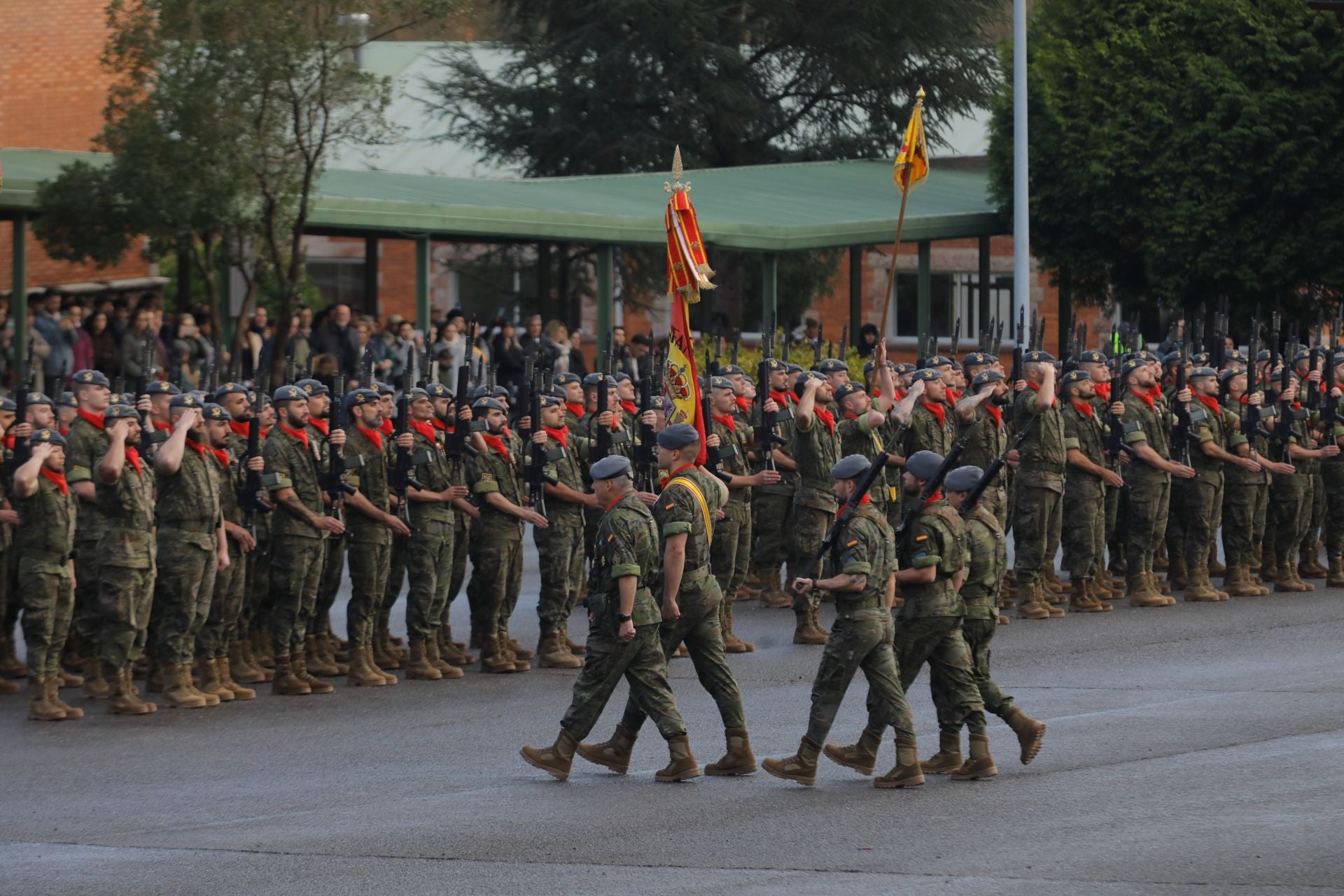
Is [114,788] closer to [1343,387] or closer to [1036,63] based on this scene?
[1343,387]

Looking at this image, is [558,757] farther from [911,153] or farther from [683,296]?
[911,153]

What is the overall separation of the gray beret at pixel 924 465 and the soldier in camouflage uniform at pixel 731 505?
4.37m

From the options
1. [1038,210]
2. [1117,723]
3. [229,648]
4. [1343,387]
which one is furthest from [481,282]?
[1117,723]

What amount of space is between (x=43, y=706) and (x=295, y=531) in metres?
1.94

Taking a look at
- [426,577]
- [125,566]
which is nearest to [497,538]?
[426,577]

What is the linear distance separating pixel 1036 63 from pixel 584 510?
19.6 meters

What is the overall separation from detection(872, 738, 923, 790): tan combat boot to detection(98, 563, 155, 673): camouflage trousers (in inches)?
195

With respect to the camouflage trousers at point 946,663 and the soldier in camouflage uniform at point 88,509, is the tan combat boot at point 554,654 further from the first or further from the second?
the camouflage trousers at point 946,663

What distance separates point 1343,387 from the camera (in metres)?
19.0

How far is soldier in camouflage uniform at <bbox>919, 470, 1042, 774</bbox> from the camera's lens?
10.5 m

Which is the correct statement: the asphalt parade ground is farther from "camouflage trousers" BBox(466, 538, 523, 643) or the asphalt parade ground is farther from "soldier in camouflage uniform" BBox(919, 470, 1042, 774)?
"camouflage trousers" BBox(466, 538, 523, 643)

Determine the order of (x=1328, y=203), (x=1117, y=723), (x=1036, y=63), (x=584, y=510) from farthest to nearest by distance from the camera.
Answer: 1. (x=1036, y=63)
2. (x=1328, y=203)
3. (x=584, y=510)
4. (x=1117, y=723)

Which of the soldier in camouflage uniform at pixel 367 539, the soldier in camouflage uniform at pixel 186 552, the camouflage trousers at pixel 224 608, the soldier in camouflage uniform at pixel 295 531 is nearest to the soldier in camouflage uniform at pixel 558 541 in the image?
the soldier in camouflage uniform at pixel 367 539

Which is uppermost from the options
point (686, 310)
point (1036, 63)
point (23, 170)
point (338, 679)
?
point (1036, 63)
